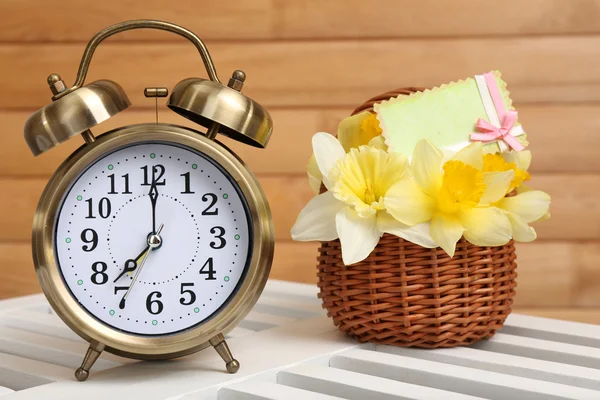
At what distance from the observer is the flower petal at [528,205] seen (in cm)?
95

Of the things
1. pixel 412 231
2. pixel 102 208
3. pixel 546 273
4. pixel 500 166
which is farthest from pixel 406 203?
pixel 546 273

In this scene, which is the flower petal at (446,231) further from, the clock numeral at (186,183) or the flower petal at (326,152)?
the clock numeral at (186,183)

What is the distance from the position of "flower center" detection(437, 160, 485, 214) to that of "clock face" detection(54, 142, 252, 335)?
0.23 m

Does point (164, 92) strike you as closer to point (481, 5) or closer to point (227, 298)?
point (227, 298)

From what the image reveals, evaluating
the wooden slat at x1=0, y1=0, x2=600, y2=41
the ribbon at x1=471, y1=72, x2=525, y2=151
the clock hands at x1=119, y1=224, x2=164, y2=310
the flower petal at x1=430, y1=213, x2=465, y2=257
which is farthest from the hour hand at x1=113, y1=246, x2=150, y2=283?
the wooden slat at x1=0, y1=0, x2=600, y2=41

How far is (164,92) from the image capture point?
2.82ft

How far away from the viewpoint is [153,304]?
852mm

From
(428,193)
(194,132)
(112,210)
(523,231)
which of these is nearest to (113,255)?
(112,210)

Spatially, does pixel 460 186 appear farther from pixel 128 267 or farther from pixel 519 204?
pixel 128 267

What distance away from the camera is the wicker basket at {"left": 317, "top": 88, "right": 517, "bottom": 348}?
0.93 m

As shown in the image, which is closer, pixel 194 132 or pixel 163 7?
pixel 194 132

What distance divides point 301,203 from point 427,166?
1.24m

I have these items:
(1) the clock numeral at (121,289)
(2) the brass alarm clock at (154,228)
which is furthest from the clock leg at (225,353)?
(1) the clock numeral at (121,289)

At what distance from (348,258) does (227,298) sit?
5.8 inches
